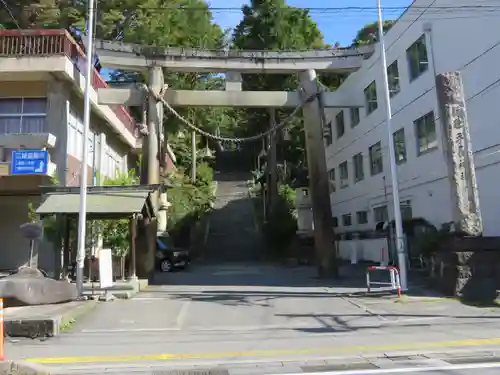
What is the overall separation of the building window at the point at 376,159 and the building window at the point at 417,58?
189 inches

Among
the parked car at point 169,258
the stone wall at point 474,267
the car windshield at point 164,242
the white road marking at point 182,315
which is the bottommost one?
the white road marking at point 182,315

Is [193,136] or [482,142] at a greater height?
[193,136]

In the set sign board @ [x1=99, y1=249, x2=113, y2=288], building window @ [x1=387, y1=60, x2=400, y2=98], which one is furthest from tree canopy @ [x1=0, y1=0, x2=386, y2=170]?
sign board @ [x1=99, y1=249, x2=113, y2=288]

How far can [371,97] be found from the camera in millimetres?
26875

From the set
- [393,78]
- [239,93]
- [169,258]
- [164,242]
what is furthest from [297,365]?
[164,242]

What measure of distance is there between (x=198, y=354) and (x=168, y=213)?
30.5 m

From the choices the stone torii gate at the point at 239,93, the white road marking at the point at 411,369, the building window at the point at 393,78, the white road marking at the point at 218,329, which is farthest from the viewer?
the building window at the point at 393,78

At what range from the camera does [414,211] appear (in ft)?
74.8

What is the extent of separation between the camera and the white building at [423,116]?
17.4 meters

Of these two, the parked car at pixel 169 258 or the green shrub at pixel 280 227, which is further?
the green shrub at pixel 280 227

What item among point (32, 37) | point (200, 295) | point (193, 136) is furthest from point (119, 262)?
point (193, 136)

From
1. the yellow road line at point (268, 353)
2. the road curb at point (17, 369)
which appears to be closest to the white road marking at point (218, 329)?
the yellow road line at point (268, 353)

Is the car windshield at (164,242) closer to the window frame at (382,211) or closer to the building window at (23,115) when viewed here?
the building window at (23,115)

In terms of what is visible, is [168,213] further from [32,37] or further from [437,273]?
[437,273]
